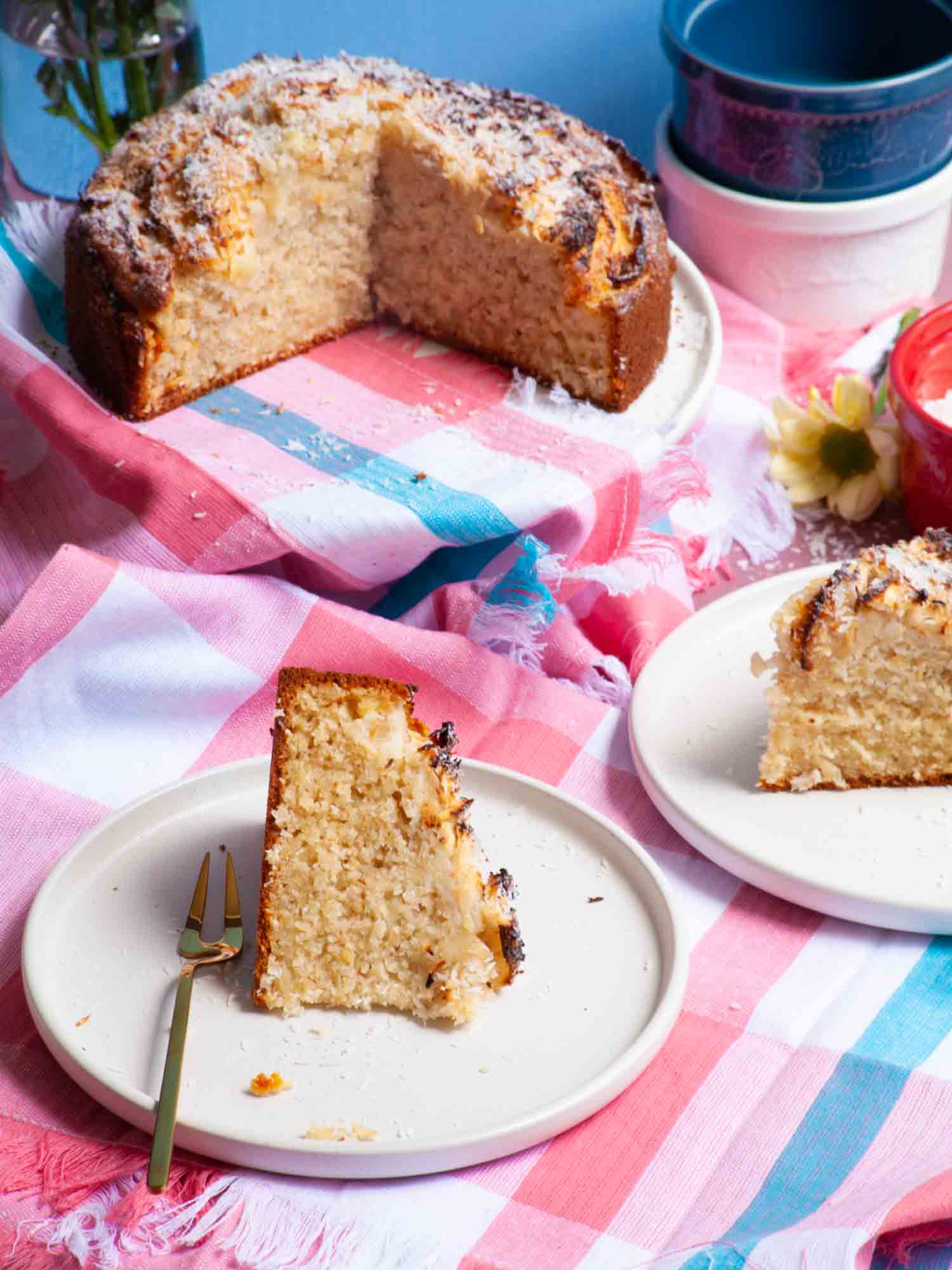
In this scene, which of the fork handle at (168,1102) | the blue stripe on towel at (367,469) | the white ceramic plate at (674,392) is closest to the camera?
the fork handle at (168,1102)

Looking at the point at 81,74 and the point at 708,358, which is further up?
the point at 81,74

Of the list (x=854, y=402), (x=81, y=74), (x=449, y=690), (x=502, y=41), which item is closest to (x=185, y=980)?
(x=449, y=690)

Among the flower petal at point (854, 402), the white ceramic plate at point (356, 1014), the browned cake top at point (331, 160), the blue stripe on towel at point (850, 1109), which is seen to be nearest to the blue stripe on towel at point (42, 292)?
the browned cake top at point (331, 160)

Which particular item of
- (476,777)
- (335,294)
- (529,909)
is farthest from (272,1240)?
(335,294)

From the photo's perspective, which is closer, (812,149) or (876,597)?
(876,597)

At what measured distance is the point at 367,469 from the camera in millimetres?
2943

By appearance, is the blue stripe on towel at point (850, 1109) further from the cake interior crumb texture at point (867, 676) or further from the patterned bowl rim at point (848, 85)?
the patterned bowl rim at point (848, 85)

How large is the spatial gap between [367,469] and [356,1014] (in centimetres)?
117

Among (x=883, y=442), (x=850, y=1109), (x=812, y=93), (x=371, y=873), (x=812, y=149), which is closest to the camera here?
(x=850, y=1109)

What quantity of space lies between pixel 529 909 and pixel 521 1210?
0.47m

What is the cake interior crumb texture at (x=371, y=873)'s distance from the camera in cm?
211

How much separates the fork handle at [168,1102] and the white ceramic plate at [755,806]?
32.9 inches

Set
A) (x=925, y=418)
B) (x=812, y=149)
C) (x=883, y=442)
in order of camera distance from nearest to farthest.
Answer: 1. (x=925, y=418)
2. (x=883, y=442)
3. (x=812, y=149)

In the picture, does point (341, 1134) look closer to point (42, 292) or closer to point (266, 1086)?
point (266, 1086)
